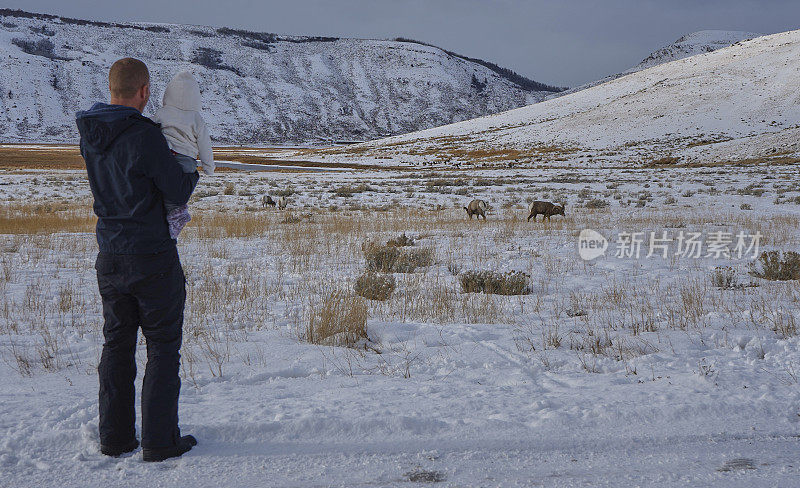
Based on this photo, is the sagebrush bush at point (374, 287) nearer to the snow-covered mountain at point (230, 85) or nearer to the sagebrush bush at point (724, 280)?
the sagebrush bush at point (724, 280)

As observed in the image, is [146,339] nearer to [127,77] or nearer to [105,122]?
[105,122]

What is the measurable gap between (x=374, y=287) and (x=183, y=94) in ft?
14.7

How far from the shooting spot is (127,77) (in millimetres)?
2740

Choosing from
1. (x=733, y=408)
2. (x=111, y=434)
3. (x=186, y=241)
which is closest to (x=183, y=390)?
(x=111, y=434)

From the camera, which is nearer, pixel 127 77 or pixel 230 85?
pixel 127 77

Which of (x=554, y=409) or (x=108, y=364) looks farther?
(x=554, y=409)

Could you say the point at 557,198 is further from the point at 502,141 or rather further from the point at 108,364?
the point at 502,141

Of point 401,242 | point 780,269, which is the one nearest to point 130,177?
point 780,269

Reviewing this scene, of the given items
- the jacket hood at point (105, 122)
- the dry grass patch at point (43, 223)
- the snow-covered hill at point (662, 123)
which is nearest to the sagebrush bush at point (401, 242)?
the dry grass patch at point (43, 223)

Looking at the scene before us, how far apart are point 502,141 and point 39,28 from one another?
508ft

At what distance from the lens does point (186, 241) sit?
1204 cm

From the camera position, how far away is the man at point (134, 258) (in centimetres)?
272

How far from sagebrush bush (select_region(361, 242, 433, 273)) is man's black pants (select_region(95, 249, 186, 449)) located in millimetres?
5700

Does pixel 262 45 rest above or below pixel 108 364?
above
